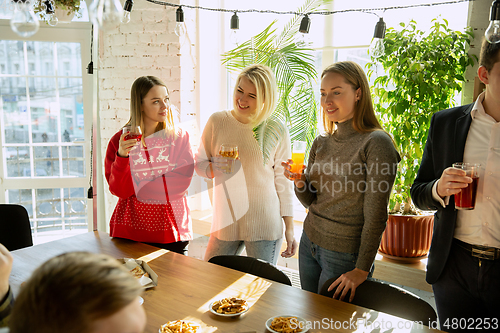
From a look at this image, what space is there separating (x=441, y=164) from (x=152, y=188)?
141 centimetres

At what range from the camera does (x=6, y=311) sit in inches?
30.2

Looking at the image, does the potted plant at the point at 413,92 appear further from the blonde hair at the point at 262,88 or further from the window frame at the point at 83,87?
the window frame at the point at 83,87

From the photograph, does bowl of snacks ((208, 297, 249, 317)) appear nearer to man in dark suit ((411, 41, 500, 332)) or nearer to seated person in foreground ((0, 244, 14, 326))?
seated person in foreground ((0, 244, 14, 326))

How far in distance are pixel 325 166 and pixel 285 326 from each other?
2.52 feet

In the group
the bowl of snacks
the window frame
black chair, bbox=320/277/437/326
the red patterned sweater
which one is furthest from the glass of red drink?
the window frame

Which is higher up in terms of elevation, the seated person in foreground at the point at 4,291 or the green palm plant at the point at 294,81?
the green palm plant at the point at 294,81

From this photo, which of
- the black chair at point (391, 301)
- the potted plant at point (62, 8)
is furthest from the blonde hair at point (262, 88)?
the potted plant at point (62, 8)

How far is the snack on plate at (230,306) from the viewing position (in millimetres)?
1284

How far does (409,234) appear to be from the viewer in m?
2.60

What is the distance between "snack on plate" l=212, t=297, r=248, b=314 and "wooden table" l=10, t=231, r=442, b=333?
0.02 m

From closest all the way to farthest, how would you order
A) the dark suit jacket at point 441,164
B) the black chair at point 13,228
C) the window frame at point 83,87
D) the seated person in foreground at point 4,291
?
1. the seated person in foreground at point 4,291
2. the dark suit jacket at point 441,164
3. the black chair at point 13,228
4. the window frame at point 83,87

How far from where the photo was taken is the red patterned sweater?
203cm

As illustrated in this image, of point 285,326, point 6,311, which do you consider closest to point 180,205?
point 285,326

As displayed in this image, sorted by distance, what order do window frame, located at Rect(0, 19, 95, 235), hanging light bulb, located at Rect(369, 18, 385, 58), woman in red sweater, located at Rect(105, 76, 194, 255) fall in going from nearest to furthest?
hanging light bulb, located at Rect(369, 18, 385, 58) < woman in red sweater, located at Rect(105, 76, 194, 255) < window frame, located at Rect(0, 19, 95, 235)
